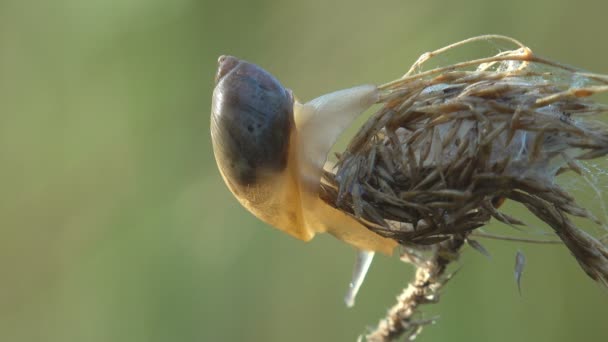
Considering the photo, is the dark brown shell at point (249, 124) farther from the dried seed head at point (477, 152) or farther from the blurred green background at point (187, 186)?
the blurred green background at point (187, 186)

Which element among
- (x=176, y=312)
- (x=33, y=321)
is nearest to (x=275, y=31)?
(x=176, y=312)

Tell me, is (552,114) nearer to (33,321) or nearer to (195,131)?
(195,131)

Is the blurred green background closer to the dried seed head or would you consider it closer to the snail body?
the snail body

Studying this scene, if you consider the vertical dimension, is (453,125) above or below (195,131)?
above

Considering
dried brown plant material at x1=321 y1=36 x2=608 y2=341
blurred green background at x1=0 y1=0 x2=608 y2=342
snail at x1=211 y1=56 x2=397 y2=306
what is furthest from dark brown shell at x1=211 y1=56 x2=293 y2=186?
blurred green background at x1=0 y1=0 x2=608 y2=342

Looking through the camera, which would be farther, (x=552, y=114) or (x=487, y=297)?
(x=487, y=297)

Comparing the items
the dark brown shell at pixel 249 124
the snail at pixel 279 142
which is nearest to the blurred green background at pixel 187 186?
the snail at pixel 279 142

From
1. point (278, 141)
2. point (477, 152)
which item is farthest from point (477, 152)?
point (278, 141)
